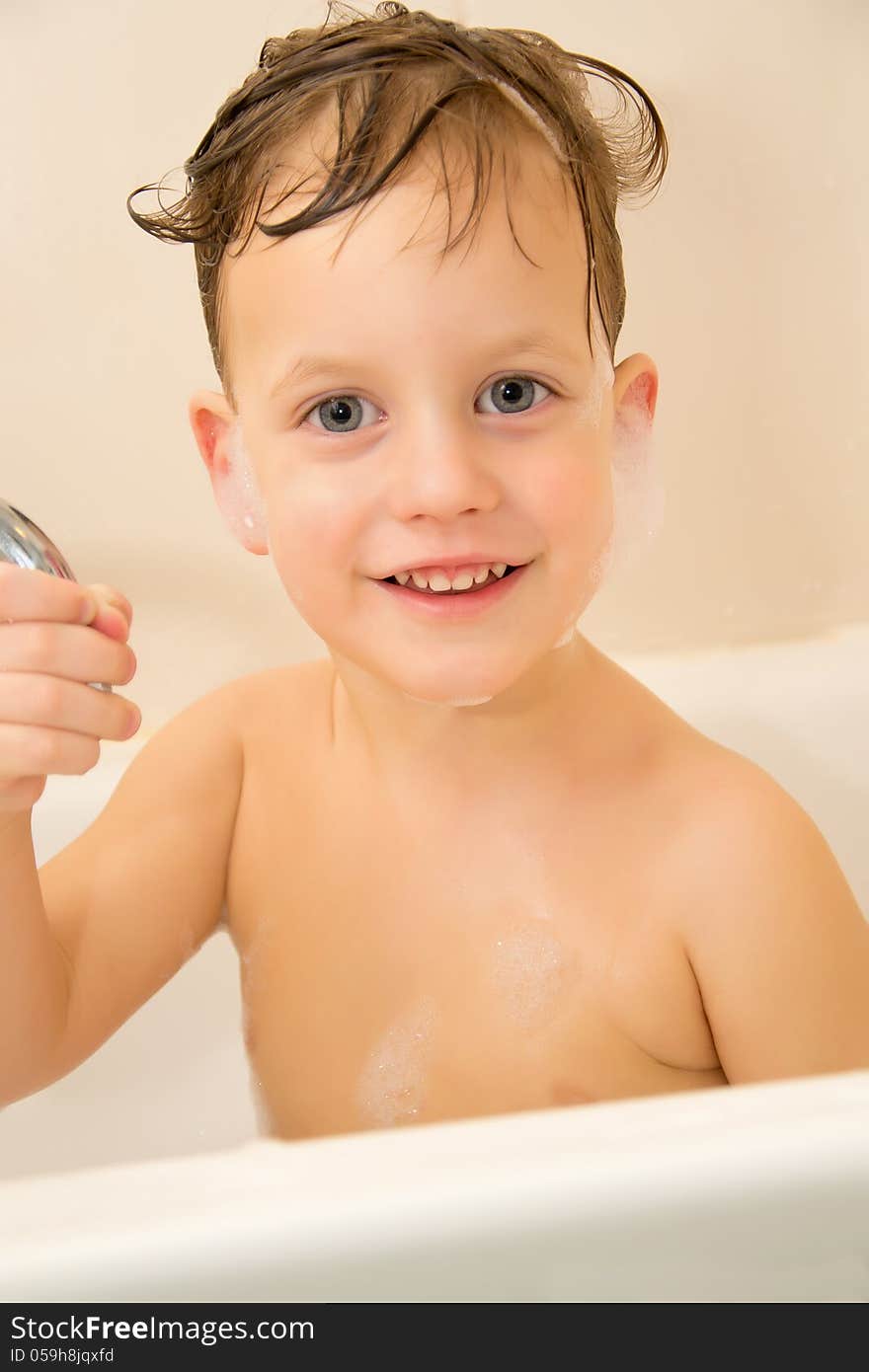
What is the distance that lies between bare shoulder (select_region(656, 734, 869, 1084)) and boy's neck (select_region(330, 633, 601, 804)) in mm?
108

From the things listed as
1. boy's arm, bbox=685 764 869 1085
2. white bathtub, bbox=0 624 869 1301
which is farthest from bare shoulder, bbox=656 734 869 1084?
white bathtub, bbox=0 624 869 1301

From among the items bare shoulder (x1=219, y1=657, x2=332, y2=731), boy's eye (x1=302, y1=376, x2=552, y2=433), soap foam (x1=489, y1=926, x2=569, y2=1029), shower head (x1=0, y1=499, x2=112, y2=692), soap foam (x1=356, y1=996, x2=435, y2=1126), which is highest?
boy's eye (x1=302, y1=376, x2=552, y2=433)

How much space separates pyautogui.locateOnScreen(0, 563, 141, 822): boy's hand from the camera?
685 mm

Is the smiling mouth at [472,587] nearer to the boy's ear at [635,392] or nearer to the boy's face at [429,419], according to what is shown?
the boy's face at [429,419]

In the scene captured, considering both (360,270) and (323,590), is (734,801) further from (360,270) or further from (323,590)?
(360,270)

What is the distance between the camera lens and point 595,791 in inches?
36.0

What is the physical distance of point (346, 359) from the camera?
731 millimetres

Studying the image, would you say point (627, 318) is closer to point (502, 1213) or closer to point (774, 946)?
point (774, 946)

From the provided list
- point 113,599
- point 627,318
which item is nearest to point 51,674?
point 113,599

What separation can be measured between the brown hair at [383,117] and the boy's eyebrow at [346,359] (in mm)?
55

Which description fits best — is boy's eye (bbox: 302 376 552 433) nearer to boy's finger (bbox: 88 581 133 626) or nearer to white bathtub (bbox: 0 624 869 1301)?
boy's finger (bbox: 88 581 133 626)

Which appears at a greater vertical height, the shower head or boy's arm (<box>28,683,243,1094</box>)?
the shower head

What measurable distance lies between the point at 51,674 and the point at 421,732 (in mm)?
320

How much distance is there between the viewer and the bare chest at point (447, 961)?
88 centimetres
